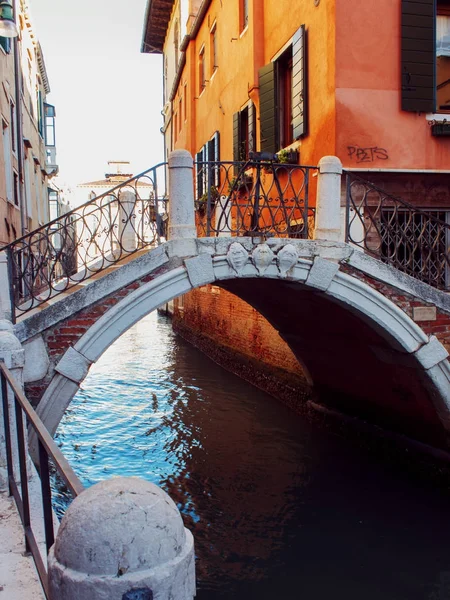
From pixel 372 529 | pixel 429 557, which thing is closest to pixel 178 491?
pixel 372 529

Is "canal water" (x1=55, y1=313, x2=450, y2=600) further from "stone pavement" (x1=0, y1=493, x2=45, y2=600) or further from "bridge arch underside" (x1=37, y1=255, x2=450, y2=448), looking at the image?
"stone pavement" (x1=0, y1=493, x2=45, y2=600)

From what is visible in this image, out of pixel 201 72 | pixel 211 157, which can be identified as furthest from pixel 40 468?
pixel 201 72

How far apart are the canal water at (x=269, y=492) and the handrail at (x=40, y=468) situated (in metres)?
2.19

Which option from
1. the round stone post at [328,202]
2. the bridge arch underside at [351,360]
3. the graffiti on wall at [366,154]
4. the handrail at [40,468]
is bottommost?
the bridge arch underside at [351,360]

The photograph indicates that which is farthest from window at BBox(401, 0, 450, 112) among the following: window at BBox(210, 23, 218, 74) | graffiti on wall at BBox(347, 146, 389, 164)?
window at BBox(210, 23, 218, 74)

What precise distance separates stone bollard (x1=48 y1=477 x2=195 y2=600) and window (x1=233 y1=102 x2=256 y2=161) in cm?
887

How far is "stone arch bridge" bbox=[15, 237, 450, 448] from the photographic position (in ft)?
16.4

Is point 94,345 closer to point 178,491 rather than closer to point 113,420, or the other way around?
point 178,491

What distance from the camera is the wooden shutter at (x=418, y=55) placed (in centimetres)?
701

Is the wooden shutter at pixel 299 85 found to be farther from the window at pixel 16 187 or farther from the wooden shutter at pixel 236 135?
the window at pixel 16 187

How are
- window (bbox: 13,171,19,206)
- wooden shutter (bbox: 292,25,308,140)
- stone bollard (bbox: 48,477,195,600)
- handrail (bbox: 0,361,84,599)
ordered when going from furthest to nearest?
window (bbox: 13,171,19,206)
wooden shutter (bbox: 292,25,308,140)
handrail (bbox: 0,361,84,599)
stone bollard (bbox: 48,477,195,600)

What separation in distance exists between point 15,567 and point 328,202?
4.26 m

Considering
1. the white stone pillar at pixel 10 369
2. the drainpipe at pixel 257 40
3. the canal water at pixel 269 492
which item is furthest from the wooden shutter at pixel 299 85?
the white stone pillar at pixel 10 369

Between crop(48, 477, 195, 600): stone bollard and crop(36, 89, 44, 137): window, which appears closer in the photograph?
crop(48, 477, 195, 600): stone bollard
